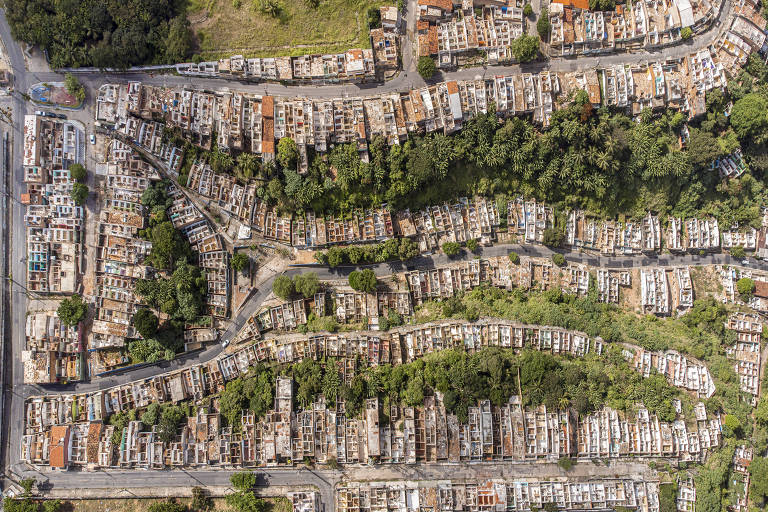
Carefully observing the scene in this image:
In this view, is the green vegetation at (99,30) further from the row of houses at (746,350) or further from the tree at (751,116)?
the row of houses at (746,350)

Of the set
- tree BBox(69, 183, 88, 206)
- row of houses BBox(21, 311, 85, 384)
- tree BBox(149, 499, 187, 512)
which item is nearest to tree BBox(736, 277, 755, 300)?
tree BBox(149, 499, 187, 512)

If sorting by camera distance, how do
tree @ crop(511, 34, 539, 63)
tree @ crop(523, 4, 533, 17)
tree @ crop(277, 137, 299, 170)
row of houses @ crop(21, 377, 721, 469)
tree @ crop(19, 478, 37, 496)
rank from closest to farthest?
tree @ crop(277, 137, 299, 170) → row of houses @ crop(21, 377, 721, 469) → tree @ crop(19, 478, 37, 496) → tree @ crop(511, 34, 539, 63) → tree @ crop(523, 4, 533, 17)

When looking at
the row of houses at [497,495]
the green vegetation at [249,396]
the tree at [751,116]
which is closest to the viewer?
the row of houses at [497,495]

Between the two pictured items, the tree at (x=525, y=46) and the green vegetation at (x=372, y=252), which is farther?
the green vegetation at (x=372, y=252)

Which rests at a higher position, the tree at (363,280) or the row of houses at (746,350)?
the tree at (363,280)

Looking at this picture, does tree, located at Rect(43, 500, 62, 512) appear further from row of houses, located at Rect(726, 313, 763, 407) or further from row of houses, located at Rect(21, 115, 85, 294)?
row of houses, located at Rect(726, 313, 763, 407)

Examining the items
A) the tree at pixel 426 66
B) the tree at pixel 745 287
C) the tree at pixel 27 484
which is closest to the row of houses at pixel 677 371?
the tree at pixel 745 287

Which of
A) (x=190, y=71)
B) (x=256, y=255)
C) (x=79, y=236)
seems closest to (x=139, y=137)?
(x=190, y=71)
